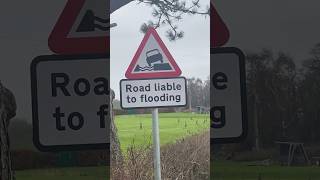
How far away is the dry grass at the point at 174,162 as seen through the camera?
9.31 feet

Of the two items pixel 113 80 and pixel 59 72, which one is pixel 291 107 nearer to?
pixel 113 80

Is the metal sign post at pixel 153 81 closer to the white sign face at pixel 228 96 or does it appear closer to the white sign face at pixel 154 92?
the white sign face at pixel 154 92

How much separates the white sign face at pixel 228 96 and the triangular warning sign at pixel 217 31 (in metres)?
0.04

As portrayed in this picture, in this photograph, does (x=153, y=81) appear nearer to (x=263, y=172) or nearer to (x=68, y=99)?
(x=68, y=99)

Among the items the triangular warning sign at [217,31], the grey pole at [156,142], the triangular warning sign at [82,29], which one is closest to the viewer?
the triangular warning sign at [82,29]

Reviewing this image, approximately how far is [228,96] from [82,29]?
770 mm

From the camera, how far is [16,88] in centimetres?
272

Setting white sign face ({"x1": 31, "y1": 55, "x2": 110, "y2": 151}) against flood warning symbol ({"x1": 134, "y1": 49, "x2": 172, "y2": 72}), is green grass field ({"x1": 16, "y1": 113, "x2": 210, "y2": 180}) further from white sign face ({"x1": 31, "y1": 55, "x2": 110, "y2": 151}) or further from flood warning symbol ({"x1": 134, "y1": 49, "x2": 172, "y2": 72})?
flood warning symbol ({"x1": 134, "y1": 49, "x2": 172, "y2": 72})

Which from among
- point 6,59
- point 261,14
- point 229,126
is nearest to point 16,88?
point 6,59

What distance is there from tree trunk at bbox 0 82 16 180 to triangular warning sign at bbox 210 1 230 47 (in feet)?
3.29

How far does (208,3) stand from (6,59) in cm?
100

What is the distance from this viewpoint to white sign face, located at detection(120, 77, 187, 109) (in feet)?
9.07

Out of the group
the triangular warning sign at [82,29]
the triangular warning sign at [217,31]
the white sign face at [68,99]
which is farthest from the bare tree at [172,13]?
the white sign face at [68,99]

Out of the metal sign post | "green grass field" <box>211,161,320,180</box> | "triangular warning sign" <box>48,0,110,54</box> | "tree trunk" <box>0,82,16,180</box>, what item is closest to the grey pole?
the metal sign post
